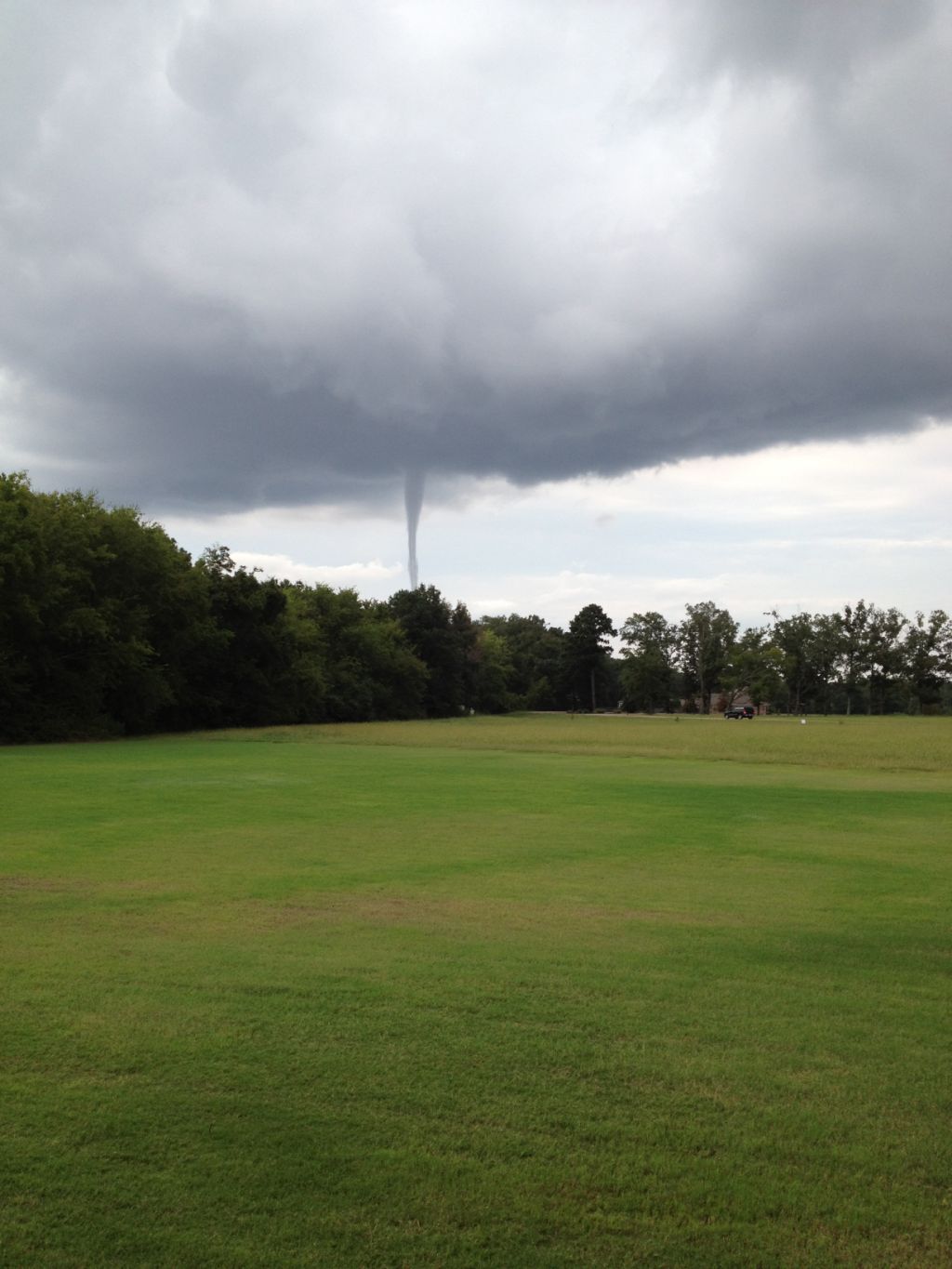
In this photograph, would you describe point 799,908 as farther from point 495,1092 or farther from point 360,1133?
point 360,1133

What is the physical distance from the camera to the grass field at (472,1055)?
4.04 meters

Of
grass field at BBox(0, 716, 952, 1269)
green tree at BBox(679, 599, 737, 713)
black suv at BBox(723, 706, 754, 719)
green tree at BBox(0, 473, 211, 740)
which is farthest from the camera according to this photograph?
green tree at BBox(679, 599, 737, 713)

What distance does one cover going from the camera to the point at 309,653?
80.6 meters

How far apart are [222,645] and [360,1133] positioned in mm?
61248

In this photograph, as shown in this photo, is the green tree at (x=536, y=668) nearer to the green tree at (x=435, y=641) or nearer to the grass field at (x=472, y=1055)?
the green tree at (x=435, y=641)

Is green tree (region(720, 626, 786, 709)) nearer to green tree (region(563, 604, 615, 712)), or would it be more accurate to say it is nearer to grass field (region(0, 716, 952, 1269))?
green tree (region(563, 604, 615, 712))

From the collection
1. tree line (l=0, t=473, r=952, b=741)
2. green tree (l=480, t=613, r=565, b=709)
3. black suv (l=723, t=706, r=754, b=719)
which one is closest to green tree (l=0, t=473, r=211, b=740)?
tree line (l=0, t=473, r=952, b=741)

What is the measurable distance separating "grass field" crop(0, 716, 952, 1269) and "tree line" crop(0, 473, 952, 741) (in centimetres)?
3707

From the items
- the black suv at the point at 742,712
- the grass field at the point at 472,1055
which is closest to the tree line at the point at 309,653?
the black suv at the point at 742,712

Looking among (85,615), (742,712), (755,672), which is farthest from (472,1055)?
(755,672)

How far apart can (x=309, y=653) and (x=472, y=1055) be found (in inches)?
3000

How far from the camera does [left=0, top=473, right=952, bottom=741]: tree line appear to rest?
47.4m

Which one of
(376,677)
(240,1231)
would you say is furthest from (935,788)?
(376,677)

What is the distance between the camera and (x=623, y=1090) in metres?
5.24
